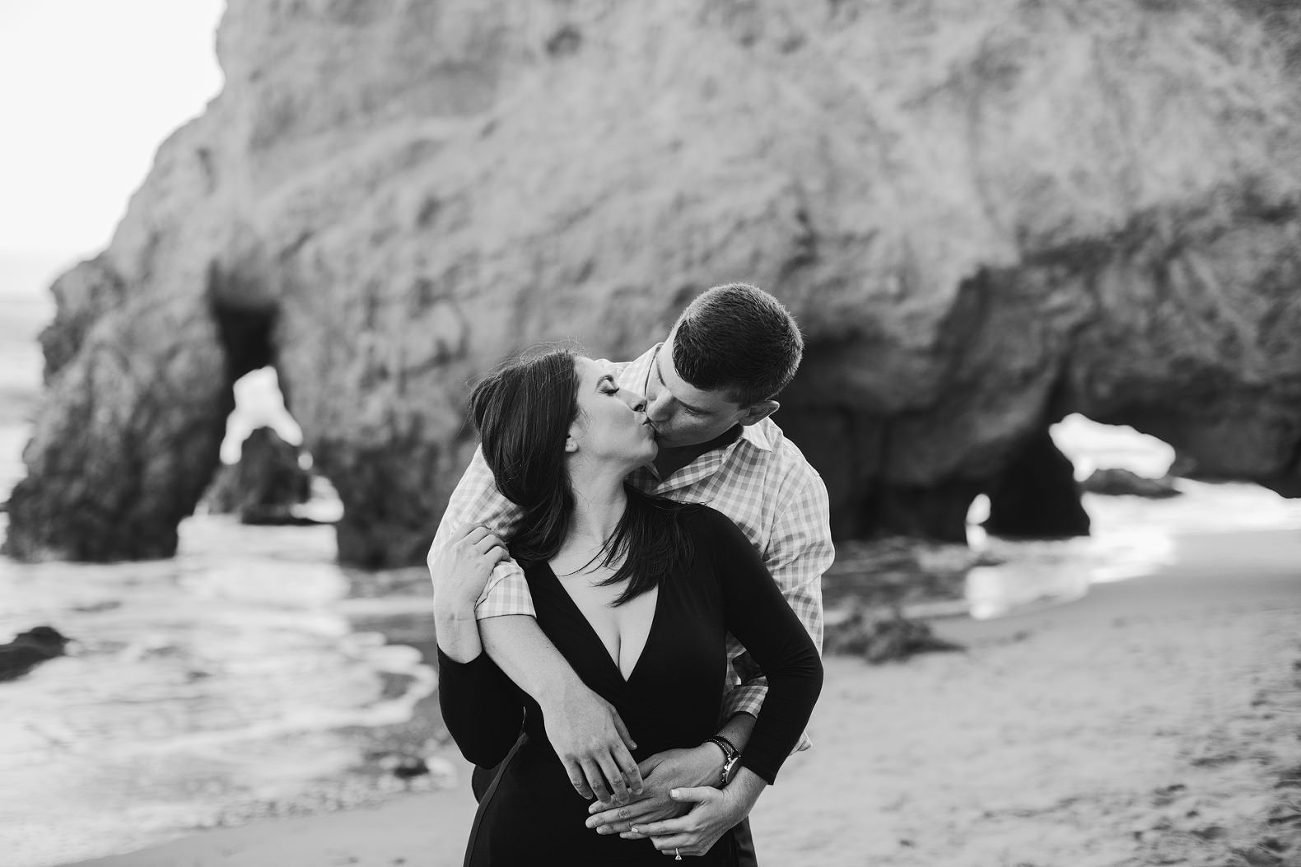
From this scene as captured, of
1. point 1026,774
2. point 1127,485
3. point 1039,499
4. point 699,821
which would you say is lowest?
point 1127,485

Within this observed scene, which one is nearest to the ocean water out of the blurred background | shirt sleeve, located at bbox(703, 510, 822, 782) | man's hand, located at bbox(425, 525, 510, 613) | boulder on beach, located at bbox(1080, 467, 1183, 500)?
the blurred background

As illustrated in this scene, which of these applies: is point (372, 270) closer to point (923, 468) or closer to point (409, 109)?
point (409, 109)

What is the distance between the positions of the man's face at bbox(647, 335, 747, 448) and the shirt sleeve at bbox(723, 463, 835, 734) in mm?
190

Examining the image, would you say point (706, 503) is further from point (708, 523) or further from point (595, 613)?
point (595, 613)

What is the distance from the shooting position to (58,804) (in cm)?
502

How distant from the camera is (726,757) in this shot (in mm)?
2135

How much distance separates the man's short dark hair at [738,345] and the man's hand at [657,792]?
694 millimetres

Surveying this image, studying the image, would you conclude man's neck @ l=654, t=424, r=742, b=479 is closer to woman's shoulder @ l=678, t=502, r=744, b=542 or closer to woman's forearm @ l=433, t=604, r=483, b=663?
woman's shoulder @ l=678, t=502, r=744, b=542

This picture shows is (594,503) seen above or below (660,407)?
below

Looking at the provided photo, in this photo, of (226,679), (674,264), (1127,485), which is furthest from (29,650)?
(1127,485)

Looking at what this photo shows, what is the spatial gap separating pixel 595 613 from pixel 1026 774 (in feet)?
9.85

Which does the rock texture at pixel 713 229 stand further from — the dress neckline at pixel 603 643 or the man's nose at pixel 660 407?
the dress neckline at pixel 603 643

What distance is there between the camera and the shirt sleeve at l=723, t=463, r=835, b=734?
232 centimetres

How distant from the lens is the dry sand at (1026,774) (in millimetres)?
3801
